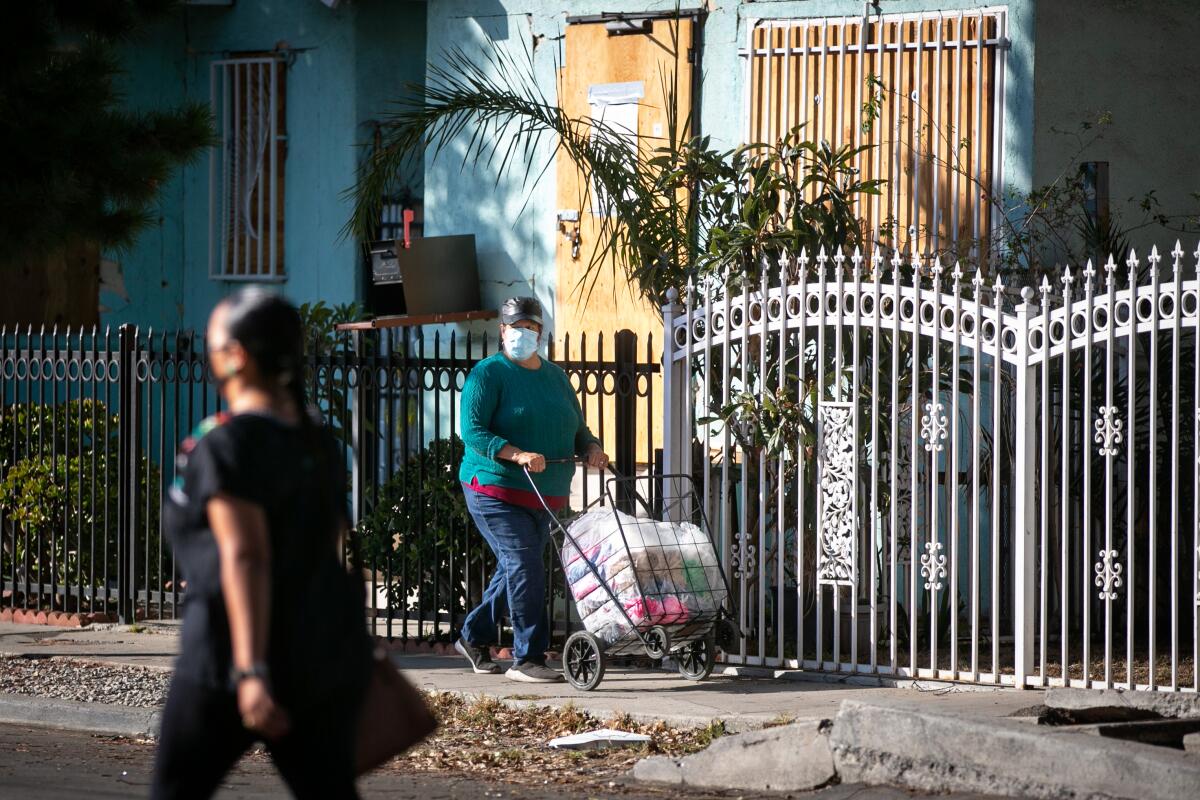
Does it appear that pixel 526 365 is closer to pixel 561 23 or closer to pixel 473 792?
pixel 473 792

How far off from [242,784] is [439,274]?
6.63 meters

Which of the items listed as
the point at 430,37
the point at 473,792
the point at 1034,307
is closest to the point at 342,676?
the point at 473,792

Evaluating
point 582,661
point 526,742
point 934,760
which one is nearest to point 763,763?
point 934,760

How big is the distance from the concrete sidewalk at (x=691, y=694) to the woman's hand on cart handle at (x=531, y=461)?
1.14 meters

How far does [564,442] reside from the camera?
8922 millimetres

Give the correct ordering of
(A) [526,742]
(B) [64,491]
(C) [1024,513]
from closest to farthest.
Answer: (A) [526,742] < (C) [1024,513] < (B) [64,491]

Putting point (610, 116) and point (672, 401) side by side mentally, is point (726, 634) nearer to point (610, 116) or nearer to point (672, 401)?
point (672, 401)

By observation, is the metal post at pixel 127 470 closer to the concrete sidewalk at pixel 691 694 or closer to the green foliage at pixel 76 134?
the concrete sidewalk at pixel 691 694

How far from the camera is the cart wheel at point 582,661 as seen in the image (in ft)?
27.9

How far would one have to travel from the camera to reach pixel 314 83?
1443cm

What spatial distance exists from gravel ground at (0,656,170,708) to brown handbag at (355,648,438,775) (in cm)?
464

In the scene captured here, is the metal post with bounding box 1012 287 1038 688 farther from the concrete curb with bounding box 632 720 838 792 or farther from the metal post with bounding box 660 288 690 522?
the concrete curb with bounding box 632 720 838 792

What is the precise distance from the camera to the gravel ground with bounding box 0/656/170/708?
8664 millimetres

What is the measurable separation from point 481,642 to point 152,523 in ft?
10.5
